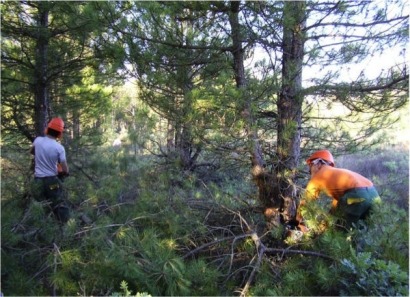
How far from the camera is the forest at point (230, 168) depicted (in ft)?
9.09

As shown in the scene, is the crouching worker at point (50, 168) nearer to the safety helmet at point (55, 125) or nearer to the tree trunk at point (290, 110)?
the safety helmet at point (55, 125)

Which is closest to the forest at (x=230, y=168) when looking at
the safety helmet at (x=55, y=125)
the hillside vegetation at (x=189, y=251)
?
the hillside vegetation at (x=189, y=251)

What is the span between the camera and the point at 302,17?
3576 millimetres

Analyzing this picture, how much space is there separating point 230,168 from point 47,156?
2.52 m

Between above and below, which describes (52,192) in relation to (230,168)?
below

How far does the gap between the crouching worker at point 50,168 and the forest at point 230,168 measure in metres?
0.32

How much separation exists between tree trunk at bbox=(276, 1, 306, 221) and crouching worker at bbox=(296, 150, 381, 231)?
1.11 feet

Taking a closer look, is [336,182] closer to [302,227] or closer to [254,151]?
[302,227]

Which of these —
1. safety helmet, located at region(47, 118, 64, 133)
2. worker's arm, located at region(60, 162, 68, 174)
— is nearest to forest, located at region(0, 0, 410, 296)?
worker's arm, located at region(60, 162, 68, 174)

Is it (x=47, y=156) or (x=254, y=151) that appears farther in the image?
(x=47, y=156)

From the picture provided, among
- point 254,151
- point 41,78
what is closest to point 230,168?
point 254,151

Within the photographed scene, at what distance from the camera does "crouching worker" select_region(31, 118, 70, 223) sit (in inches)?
181

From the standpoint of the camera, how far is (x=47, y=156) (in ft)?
15.1

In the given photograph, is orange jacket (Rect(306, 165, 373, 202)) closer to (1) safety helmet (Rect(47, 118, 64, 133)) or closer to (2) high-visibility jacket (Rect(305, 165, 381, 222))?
(2) high-visibility jacket (Rect(305, 165, 381, 222))
